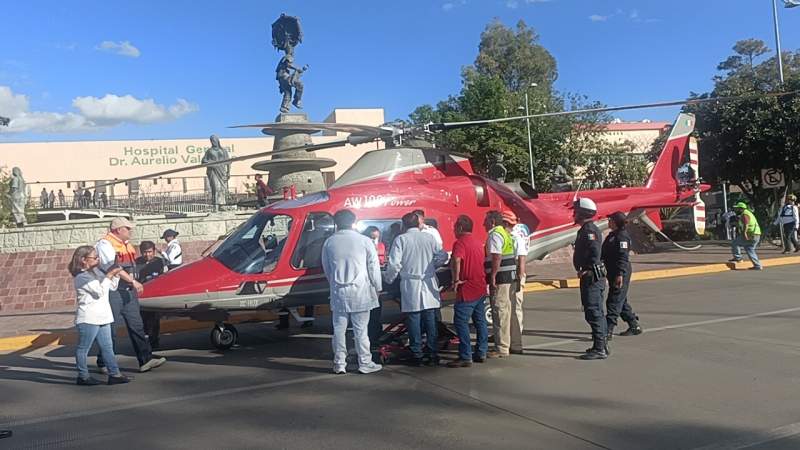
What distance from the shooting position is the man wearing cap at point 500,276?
725 centimetres

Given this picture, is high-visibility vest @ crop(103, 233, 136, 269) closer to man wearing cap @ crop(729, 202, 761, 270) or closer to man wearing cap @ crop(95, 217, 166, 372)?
man wearing cap @ crop(95, 217, 166, 372)

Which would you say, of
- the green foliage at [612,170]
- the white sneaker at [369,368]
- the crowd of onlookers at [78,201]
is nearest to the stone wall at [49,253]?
the white sneaker at [369,368]

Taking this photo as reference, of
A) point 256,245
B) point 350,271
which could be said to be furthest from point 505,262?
point 256,245

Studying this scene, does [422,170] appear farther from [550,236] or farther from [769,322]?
[769,322]

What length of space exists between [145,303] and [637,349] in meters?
5.88

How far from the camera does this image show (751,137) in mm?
21828

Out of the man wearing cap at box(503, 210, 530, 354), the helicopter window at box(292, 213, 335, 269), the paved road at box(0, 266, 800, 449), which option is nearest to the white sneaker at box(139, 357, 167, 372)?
the paved road at box(0, 266, 800, 449)

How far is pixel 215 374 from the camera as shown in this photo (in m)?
7.22

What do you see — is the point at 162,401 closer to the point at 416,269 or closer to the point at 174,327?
the point at 416,269

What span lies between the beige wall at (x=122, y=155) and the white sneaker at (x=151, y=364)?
4678 cm

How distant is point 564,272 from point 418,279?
32.7ft

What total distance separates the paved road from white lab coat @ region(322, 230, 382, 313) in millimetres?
792

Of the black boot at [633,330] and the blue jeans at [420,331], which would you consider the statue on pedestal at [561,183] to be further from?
the blue jeans at [420,331]

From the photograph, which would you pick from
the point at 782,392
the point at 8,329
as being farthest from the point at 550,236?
the point at 8,329
